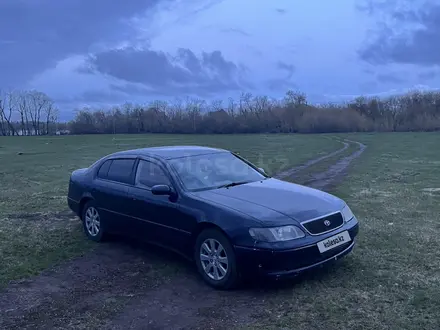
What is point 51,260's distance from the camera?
21.0 feet

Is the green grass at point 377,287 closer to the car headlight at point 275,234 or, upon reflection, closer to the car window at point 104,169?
the car headlight at point 275,234

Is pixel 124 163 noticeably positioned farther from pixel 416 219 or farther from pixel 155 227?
pixel 416 219

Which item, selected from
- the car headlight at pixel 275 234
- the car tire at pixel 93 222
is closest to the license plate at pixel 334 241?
the car headlight at pixel 275 234

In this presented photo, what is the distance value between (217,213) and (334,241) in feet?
4.45

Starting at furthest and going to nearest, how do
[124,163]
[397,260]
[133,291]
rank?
[124,163] → [397,260] → [133,291]

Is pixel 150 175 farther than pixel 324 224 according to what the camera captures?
Yes

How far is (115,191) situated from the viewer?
6680mm

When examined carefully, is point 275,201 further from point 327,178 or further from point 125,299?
point 327,178

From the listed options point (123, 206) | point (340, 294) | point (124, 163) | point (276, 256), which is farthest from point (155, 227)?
point (340, 294)

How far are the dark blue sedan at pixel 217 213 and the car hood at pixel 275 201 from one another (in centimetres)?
1

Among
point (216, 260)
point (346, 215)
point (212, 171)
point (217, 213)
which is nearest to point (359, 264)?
point (346, 215)

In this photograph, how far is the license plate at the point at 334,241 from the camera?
5.03 m

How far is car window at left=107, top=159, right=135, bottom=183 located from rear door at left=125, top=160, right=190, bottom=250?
208 millimetres

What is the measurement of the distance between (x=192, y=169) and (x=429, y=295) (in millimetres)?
3172
